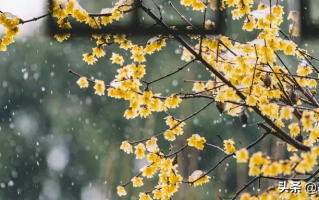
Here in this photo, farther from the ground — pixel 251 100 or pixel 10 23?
pixel 10 23

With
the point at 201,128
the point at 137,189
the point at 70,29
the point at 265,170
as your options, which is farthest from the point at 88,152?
the point at 265,170

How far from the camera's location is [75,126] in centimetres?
843

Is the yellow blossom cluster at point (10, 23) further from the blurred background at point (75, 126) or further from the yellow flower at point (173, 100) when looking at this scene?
the blurred background at point (75, 126)

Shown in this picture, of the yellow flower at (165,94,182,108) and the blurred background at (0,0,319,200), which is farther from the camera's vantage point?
the blurred background at (0,0,319,200)

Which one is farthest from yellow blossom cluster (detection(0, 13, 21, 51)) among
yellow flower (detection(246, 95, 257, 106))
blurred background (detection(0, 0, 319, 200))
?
blurred background (detection(0, 0, 319, 200))

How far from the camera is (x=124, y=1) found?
5.48 ft

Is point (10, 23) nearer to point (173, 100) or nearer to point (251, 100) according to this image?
point (173, 100)

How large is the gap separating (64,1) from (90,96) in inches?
279

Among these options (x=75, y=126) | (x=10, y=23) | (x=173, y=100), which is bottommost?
(x=75, y=126)

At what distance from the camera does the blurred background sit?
7.90 meters

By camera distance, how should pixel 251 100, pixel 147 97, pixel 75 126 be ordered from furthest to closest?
1. pixel 75 126
2. pixel 147 97
3. pixel 251 100

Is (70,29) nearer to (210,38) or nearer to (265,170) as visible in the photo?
(210,38)

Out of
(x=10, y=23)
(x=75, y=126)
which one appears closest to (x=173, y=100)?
(x=10, y=23)

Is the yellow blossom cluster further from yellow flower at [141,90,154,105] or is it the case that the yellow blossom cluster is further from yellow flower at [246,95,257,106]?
yellow flower at [246,95,257,106]
